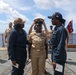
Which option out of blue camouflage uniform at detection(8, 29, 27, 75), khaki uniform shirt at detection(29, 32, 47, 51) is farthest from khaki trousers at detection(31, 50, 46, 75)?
blue camouflage uniform at detection(8, 29, 27, 75)

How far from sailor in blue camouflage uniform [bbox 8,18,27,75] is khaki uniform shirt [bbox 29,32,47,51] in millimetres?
448

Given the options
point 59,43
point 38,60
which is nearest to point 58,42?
point 59,43

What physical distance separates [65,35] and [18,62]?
1.30m

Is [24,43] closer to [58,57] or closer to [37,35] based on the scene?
[37,35]

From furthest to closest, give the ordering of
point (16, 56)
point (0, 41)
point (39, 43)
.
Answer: point (0, 41) → point (39, 43) → point (16, 56)

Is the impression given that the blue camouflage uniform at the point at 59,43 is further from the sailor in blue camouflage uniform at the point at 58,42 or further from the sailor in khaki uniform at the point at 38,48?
the sailor in khaki uniform at the point at 38,48

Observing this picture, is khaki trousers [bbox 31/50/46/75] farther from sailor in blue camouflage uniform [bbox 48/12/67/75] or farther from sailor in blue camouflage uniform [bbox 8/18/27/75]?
sailor in blue camouflage uniform [bbox 48/12/67/75]

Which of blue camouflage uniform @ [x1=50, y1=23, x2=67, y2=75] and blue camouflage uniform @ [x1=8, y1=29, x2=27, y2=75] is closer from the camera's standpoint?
blue camouflage uniform @ [x1=50, y1=23, x2=67, y2=75]

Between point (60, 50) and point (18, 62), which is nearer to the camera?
point (60, 50)

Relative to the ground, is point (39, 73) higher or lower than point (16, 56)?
lower

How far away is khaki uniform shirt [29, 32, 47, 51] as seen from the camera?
617cm

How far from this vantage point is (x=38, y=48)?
619cm

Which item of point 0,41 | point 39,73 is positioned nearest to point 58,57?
point 39,73

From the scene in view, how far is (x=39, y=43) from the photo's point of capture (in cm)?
616
